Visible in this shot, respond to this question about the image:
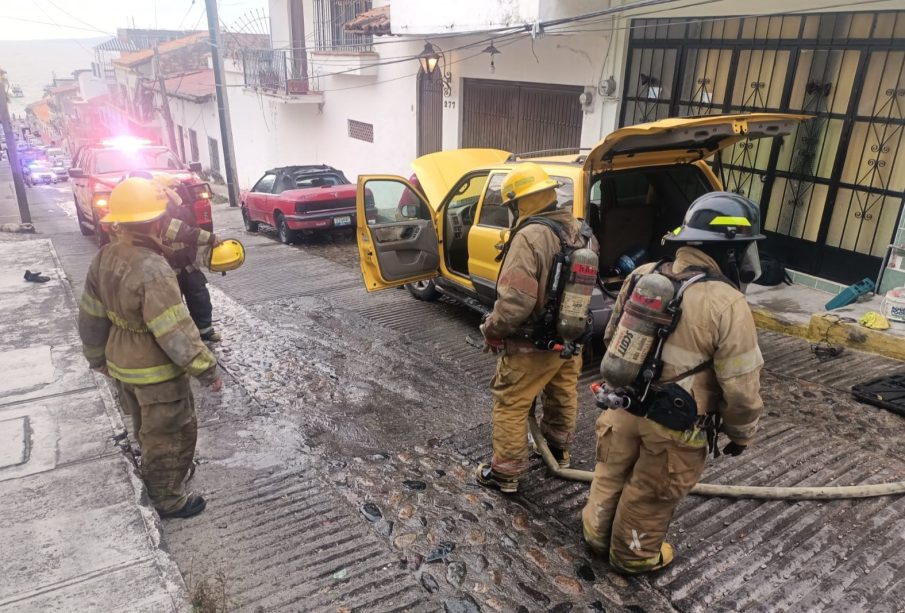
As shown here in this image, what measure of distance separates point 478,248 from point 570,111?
4.70 m

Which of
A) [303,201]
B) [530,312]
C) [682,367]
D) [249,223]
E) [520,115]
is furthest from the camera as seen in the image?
[249,223]

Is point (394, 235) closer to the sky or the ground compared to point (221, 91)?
closer to the ground

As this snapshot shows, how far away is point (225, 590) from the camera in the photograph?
2656mm

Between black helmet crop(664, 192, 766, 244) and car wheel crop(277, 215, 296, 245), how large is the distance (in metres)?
9.30

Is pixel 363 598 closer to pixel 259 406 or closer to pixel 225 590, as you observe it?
pixel 225 590

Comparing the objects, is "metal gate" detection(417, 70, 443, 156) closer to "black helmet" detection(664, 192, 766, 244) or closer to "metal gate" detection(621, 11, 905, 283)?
"metal gate" detection(621, 11, 905, 283)

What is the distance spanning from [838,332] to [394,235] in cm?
420

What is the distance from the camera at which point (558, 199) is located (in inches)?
191

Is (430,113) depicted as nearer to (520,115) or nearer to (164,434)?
(520,115)

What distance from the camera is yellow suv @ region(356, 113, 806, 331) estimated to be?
448cm

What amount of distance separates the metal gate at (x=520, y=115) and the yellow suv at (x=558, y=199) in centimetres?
319

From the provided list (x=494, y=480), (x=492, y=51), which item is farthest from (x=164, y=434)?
(x=492, y=51)

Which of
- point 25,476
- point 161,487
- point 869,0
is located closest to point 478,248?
point 161,487

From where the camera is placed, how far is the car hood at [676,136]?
13.5 ft
